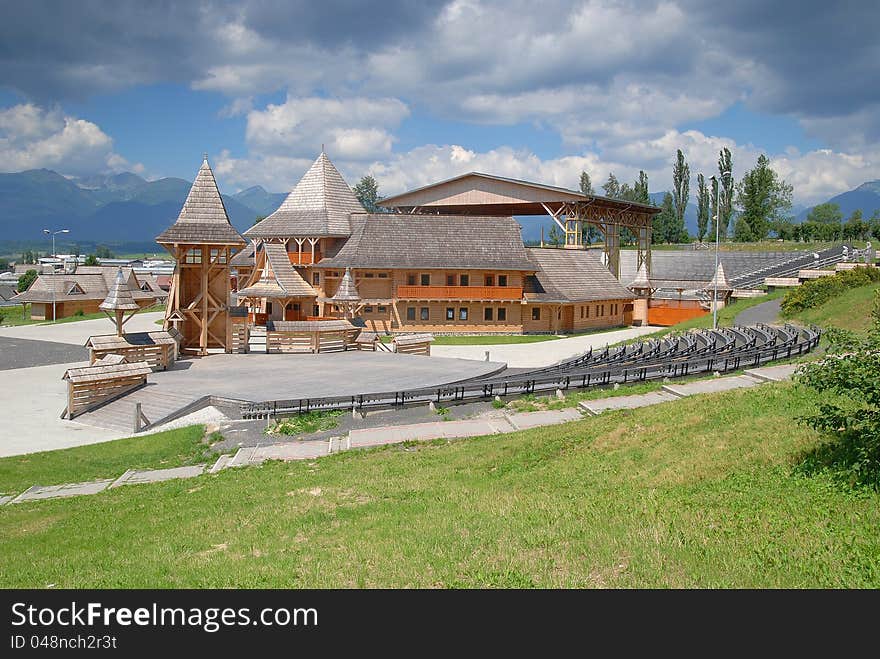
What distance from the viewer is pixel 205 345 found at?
33.7m

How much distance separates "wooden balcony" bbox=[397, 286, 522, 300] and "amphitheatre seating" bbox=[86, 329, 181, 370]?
2005cm

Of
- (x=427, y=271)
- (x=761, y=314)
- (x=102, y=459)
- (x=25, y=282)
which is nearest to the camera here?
(x=102, y=459)

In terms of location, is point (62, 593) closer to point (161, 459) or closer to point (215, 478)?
point (215, 478)

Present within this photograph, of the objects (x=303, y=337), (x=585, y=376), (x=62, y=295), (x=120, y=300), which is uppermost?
(x=62, y=295)

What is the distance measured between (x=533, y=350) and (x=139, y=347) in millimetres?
21091

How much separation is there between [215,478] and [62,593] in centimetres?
894

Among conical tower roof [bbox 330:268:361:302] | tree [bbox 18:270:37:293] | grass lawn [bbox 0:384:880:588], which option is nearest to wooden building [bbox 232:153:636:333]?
conical tower roof [bbox 330:268:361:302]

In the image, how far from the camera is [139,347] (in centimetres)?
2861

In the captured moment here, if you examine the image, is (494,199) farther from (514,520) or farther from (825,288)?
(514,520)

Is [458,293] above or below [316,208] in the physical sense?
below

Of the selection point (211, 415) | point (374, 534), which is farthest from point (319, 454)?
point (374, 534)

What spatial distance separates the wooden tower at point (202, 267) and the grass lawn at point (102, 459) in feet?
44.0

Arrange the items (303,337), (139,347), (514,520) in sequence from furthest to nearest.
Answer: (303,337), (139,347), (514,520)

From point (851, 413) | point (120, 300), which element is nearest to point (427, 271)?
point (120, 300)
